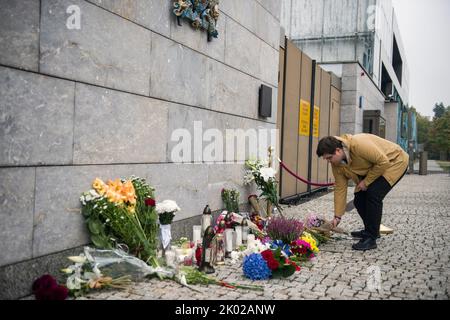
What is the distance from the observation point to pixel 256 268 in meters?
4.16

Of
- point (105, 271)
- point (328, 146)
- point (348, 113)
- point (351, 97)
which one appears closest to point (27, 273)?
point (105, 271)

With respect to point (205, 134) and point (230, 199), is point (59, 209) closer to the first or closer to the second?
point (205, 134)

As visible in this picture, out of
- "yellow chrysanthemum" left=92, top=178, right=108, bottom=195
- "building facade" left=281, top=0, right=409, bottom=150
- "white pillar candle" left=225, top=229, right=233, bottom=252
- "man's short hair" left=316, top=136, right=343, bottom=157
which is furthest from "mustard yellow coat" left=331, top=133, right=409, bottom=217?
"building facade" left=281, top=0, right=409, bottom=150

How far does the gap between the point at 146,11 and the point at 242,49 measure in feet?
8.54

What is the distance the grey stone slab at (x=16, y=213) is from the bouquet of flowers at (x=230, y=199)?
3.49 m

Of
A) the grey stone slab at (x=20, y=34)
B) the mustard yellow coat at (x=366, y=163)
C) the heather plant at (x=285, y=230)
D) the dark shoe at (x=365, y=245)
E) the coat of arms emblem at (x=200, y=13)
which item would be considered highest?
the coat of arms emblem at (x=200, y=13)

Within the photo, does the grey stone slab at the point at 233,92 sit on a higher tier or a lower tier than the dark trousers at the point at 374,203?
higher

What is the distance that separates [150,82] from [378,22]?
18820mm

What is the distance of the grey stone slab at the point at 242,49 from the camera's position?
683cm

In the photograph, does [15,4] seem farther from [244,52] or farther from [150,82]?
[244,52]

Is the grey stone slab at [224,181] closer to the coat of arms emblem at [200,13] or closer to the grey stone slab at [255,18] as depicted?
the coat of arms emblem at [200,13]

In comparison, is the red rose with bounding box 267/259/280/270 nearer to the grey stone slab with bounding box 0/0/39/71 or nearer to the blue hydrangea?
the blue hydrangea

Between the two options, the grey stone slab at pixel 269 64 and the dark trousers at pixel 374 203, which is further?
the grey stone slab at pixel 269 64

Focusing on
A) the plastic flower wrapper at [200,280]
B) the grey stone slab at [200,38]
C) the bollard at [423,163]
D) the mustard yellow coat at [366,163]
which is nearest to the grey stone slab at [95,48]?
the grey stone slab at [200,38]
